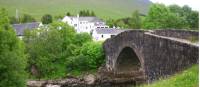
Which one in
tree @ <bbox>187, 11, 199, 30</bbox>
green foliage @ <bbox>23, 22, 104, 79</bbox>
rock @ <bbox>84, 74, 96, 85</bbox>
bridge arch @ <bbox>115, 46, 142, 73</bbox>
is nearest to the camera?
bridge arch @ <bbox>115, 46, 142, 73</bbox>

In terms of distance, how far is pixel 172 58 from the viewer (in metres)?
28.3

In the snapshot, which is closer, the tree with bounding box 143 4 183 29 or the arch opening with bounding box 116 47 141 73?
the arch opening with bounding box 116 47 141 73

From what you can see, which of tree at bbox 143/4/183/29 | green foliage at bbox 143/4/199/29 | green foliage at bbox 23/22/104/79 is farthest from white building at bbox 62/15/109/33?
green foliage at bbox 23/22/104/79

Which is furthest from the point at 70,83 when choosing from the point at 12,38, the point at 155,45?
the point at 155,45

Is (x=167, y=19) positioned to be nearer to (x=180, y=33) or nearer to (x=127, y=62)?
(x=127, y=62)

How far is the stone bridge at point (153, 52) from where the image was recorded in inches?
1012

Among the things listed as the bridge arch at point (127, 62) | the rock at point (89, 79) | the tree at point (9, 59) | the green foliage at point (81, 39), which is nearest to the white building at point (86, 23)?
the green foliage at point (81, 39)

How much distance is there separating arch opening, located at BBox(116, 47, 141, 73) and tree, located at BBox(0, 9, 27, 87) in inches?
631

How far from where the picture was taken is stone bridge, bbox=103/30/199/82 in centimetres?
2570

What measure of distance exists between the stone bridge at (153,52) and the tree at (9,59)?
9588mm

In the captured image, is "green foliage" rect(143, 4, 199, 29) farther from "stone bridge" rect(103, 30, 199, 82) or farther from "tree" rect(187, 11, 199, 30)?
"stone bridge" rect(103, 30, 199, 82)

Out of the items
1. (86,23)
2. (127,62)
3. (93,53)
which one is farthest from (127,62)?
(86,23)

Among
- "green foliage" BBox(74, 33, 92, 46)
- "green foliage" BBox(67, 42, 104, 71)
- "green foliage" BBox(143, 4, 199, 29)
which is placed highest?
"green foliage" BBox(143, 4, 199, 29)

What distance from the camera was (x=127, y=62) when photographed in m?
53.0
